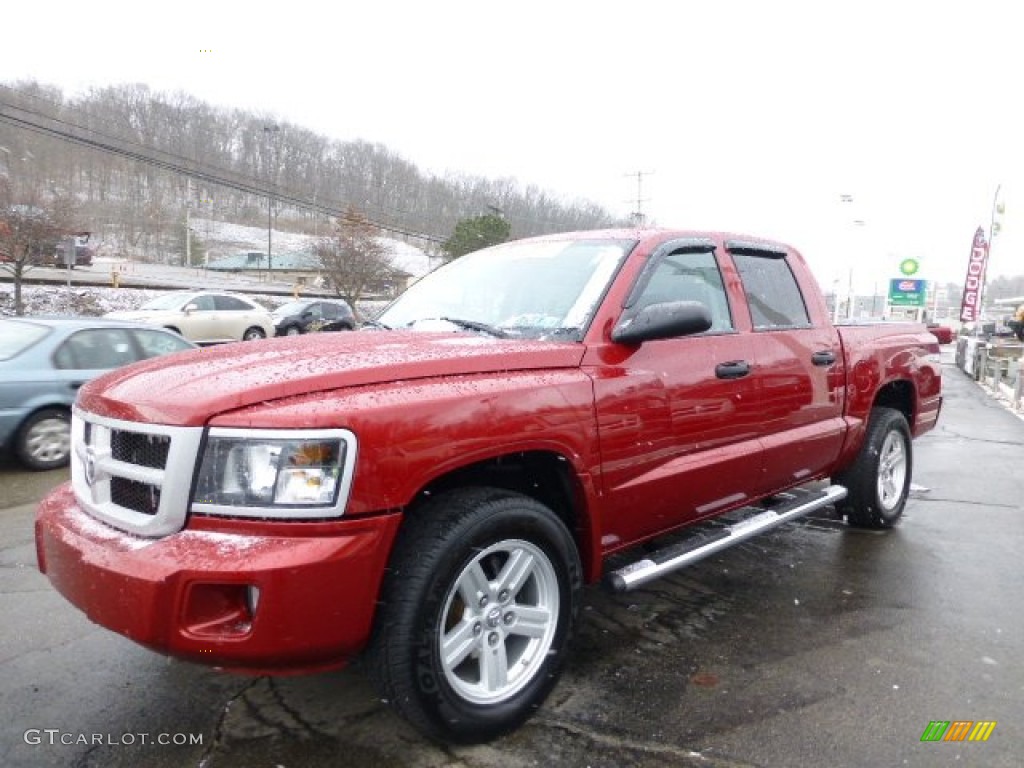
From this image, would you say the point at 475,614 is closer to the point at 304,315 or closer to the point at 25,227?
the point at 304,315

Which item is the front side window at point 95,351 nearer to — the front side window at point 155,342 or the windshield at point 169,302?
the front side window at point 155,342

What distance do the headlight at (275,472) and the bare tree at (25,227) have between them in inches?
1227

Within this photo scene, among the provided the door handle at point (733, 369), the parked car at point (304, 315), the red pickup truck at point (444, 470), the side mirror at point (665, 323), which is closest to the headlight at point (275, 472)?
the red pickup truck at point (444, 470)

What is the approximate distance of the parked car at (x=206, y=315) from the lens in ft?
64.0

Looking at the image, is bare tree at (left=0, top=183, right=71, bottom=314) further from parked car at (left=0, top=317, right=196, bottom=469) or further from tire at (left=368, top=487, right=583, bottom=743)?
tire at (left=368, top=487, right=583, bottom=743)

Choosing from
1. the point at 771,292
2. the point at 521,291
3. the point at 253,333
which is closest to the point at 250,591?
the point at 521,291

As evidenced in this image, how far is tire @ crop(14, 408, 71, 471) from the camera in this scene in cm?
642

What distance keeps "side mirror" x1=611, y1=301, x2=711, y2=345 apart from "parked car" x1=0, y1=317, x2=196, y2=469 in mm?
5301

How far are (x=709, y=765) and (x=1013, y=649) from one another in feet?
6.17

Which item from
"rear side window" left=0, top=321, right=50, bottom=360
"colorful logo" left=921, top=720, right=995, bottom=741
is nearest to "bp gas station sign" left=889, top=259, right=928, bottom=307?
"rear side window" left=0, top=321, right=50, bottom=360

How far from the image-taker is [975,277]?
99.2 ft

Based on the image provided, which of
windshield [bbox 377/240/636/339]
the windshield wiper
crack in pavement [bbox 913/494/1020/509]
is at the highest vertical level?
windshield [bbox 377/240/636/339]

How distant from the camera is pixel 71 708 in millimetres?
2764

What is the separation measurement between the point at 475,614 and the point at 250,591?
0.77m
